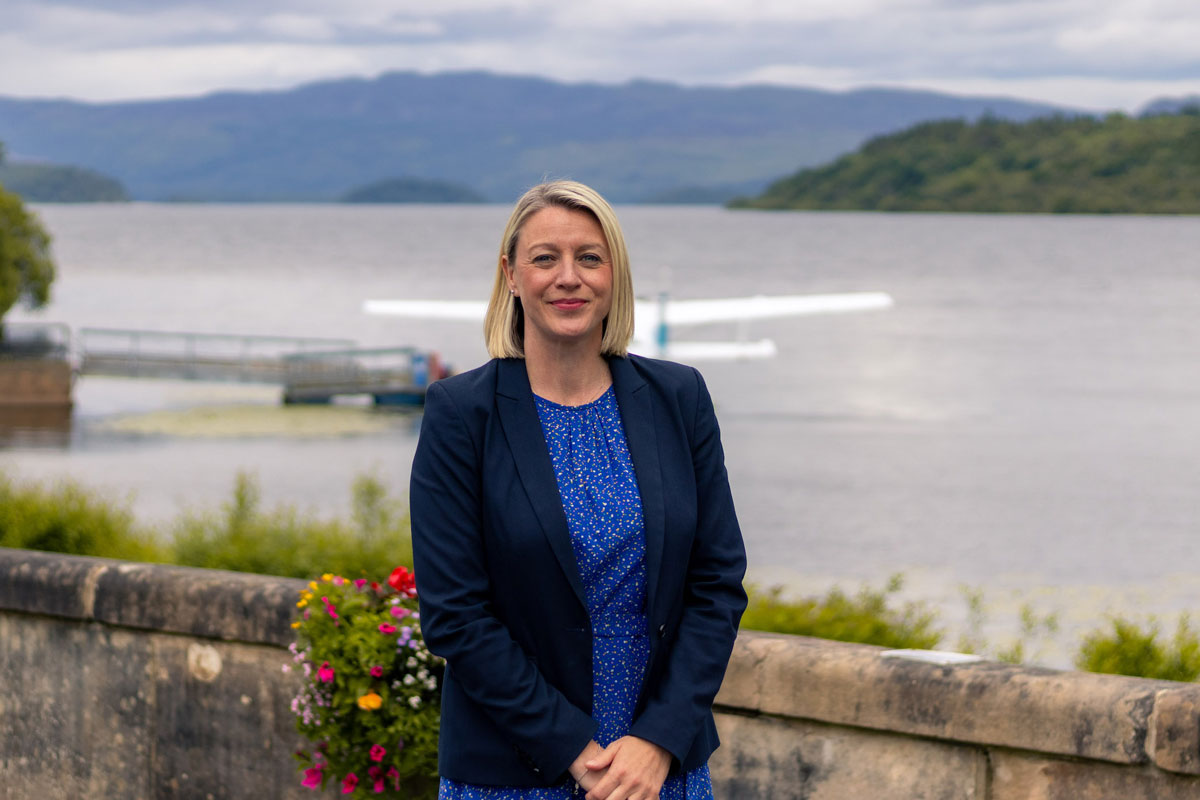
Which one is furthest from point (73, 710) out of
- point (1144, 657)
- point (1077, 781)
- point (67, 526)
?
point (1144, 657)

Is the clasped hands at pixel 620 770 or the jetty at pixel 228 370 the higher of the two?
the clasped hands at pixel 620 770

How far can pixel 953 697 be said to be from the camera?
3416 millimetres

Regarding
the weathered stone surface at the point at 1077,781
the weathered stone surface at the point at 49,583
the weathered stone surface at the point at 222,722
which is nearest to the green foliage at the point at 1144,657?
the weathered stone surface at the point at 1077,781

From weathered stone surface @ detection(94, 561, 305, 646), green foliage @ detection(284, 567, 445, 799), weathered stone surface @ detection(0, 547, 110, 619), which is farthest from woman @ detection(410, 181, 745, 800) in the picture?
weathered stone surface @ detection(0, 547, 110, 619)

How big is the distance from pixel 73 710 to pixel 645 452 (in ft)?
8.93

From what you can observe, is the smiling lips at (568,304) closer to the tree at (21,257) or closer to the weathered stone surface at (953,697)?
the weathered stone surface at (953,697)

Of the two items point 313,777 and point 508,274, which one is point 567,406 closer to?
point 508,274

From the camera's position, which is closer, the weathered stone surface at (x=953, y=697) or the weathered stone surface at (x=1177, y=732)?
the weathered stone surface at (x=1177, y=732)

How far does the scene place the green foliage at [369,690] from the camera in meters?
3.66

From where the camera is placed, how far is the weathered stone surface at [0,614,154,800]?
14.4ft

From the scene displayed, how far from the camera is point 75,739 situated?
4.46 metres

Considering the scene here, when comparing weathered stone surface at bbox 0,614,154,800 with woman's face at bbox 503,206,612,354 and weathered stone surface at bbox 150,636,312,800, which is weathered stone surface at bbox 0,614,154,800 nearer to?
weathered stone surface at bbox 150,636,312,800

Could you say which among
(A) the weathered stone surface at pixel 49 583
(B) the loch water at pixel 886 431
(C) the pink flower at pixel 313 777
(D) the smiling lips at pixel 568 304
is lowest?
(B) the loch water at pixel 886 431

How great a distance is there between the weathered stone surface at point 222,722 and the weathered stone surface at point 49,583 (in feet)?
0.96
